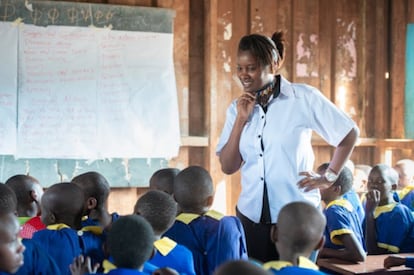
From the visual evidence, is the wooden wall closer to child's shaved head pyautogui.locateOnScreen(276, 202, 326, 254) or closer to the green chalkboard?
the green chalkboard

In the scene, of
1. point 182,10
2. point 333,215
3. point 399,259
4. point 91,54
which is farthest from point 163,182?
point 182,10

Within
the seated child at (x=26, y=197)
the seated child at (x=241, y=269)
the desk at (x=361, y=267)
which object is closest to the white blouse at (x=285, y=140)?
the desk at (x=361, y=267)

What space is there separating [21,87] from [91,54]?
0.57 meters

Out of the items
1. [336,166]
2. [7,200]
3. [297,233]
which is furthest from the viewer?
[336,166]

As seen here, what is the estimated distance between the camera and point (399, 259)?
324 cm

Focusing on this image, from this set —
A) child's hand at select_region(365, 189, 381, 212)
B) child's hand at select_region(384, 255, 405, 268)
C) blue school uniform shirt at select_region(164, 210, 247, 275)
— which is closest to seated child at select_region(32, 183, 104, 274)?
blue school uniform shirt at select_region(164, 210, 247, 275)

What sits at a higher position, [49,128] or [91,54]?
[91,54]

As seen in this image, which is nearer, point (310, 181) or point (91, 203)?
point (310, 181)

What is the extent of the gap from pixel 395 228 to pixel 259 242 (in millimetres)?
1556

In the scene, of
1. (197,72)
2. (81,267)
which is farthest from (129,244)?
(197,72)

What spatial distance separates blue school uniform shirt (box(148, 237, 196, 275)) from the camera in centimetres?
246

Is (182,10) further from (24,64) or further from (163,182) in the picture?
(163,182)

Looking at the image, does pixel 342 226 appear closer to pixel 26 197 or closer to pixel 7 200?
pixel 26 197

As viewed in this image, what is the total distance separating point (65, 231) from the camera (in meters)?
2.64
